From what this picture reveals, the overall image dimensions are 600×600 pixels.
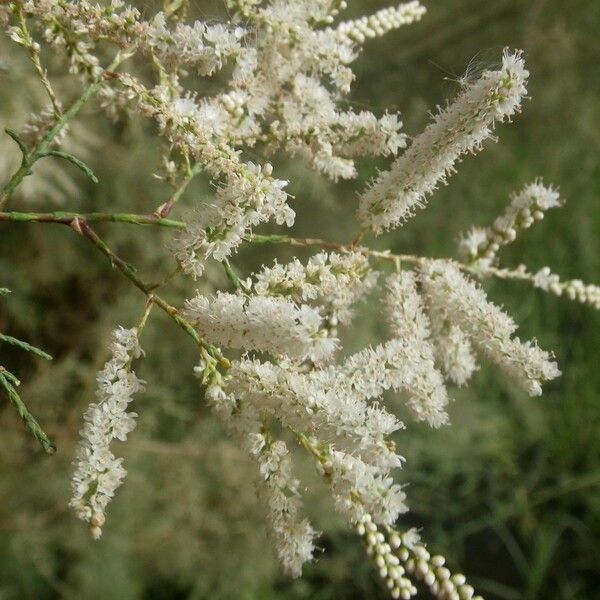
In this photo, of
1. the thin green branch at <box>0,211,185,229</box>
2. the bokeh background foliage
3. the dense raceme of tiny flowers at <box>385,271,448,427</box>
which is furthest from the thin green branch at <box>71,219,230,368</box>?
the bokeh background foliage

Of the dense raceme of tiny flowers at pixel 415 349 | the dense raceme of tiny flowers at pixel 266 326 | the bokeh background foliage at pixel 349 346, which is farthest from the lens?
the bokeh background foliage at pixel 349 346

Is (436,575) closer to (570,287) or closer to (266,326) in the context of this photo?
(266,326)

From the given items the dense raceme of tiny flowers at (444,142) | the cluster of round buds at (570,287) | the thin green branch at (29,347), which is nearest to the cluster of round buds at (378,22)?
the dense raceme of tiny flowers at (444,142)

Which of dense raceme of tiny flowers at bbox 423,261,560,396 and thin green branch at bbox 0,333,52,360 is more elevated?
thin green branch at bbox 0,333,52,360

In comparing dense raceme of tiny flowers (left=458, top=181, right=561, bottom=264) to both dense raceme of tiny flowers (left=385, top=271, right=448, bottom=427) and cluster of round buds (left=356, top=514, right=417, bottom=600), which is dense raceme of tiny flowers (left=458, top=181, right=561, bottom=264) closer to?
dense raceme of tiny flowers (left=385, top=271, right=448, bottom=427)

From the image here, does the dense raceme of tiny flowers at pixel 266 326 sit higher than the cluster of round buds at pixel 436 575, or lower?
higher

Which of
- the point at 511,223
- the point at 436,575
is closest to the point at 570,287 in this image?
the point at 511,223

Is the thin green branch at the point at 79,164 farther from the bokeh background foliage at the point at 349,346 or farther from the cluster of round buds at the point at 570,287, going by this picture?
the bokeh background foliage at the point at 349,346
